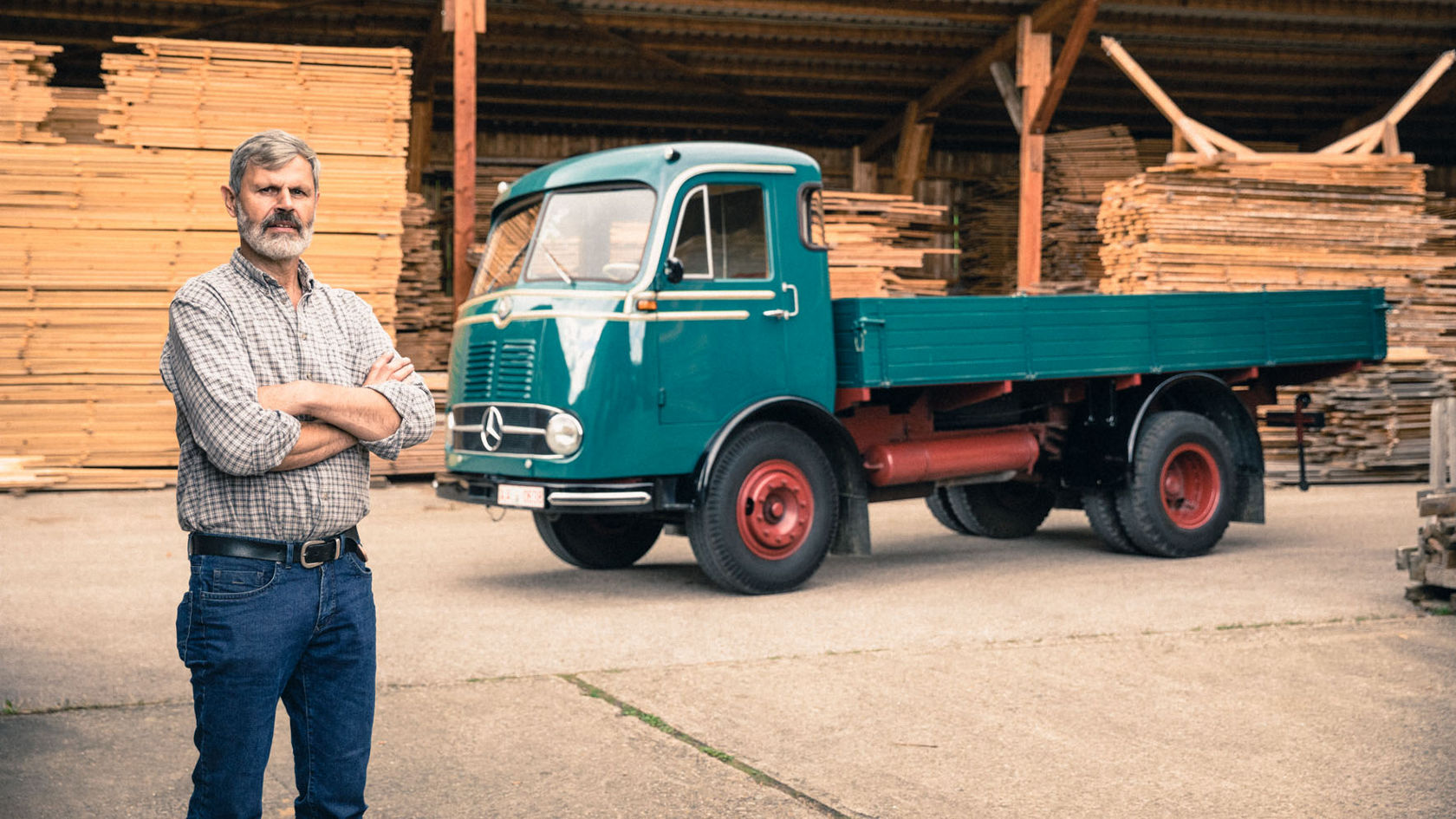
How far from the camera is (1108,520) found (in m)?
10.1

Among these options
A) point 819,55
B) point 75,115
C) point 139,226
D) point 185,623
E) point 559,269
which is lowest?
point 185,623

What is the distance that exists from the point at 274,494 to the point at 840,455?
→ 6124mm

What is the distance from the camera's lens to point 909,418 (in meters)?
9.67

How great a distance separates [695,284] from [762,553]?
162cm

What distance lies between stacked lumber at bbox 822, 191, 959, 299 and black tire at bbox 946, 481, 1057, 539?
256 centimetres

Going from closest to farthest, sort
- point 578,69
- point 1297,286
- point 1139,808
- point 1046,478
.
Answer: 1. point 1139,808
2. point 1046,478
3. point 1297,286
4. point 578,69

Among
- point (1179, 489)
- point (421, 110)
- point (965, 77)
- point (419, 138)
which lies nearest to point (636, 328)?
point (1179, 489)

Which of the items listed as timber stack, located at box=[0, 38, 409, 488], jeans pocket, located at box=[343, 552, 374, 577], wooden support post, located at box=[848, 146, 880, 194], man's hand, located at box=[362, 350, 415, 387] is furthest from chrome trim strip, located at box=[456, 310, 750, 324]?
wooden support post, located at box=[848, 146, 880, 194]

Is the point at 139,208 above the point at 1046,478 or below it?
above

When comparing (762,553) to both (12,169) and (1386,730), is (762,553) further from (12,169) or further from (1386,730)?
(12,169)

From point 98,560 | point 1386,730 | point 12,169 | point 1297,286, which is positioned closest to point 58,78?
point 12,169

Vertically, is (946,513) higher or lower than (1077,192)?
lower

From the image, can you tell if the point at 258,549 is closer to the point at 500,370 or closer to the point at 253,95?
the point at 500,370

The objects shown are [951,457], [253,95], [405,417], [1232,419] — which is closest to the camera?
[405,417]
